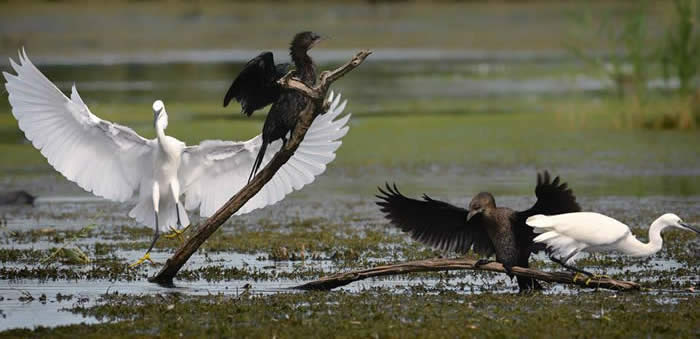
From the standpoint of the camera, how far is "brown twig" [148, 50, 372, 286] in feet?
25.5

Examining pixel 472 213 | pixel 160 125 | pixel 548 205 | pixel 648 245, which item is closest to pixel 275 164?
pixel 160 125

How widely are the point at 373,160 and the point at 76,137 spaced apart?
831 cm

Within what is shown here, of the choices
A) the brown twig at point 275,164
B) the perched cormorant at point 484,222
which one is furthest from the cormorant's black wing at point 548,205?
the brown twig at point 275,164

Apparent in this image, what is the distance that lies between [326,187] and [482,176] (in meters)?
2.19

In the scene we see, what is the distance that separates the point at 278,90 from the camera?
8.42 m

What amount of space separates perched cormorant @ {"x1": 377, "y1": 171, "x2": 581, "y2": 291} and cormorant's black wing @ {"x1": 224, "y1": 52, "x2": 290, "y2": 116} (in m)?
1.12

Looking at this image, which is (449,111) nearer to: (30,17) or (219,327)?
(219,327)

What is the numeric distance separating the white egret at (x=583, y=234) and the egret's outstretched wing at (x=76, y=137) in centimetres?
336

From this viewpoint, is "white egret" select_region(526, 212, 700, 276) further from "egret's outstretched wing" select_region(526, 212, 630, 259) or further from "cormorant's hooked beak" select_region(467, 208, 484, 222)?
"cormorant's hooked beak" select_region(467, 208, 484, 222)

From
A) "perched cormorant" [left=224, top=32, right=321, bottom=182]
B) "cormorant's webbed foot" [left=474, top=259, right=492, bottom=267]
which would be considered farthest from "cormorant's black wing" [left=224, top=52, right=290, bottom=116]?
"cormorant's webbed foot" [left=474, top=259, right=492, bottom=267]

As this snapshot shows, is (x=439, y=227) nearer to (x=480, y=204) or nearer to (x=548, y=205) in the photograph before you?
(x=480, y=204)

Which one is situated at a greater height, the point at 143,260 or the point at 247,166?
the point at 247,166

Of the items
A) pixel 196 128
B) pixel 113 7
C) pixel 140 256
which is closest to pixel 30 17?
pixel 113 7

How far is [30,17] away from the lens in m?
36.5
